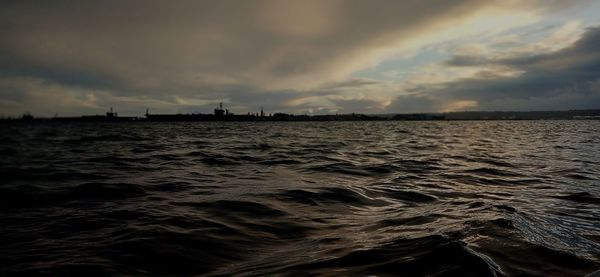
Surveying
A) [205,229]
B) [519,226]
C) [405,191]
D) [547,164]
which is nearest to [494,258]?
[519,226]

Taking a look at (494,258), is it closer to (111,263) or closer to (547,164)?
(111,263)

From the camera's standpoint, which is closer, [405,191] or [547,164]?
[405,191]

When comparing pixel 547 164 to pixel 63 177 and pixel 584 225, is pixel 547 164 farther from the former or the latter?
pixel 63 177

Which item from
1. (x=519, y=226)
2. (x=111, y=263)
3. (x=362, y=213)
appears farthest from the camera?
(x=362, y=213)

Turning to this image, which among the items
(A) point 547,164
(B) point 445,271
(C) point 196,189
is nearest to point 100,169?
(C) point 196,189

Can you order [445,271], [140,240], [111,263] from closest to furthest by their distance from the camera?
1. [445,271]
2. [111,263]
3. [140,240]

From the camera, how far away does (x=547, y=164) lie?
53.8ft

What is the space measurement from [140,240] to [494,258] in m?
4.80

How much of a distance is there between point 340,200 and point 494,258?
14.4 ft

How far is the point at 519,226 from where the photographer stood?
19.5ft

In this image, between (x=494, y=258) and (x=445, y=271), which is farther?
(x=494, y=258)

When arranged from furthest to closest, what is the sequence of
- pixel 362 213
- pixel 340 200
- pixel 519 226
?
pixel 340 200, pixel 362 213, pixel 519 226

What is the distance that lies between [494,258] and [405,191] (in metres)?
5.37

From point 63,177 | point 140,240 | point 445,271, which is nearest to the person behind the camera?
point 445,271
